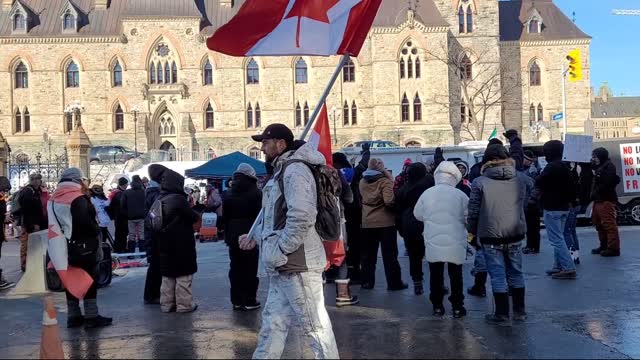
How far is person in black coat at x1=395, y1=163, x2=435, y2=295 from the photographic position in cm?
927

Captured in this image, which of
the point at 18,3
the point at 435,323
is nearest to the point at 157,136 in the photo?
the point at 18,3

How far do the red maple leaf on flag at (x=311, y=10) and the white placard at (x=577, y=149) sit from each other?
595 centimetres

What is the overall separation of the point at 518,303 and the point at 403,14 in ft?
147

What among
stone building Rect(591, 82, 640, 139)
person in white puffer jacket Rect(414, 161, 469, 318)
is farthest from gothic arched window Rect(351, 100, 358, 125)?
stone building Rect(591, 82, 640, 139)

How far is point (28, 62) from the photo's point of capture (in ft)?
168

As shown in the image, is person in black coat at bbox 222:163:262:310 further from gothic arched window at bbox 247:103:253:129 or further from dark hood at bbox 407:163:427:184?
gothic arched window at bbox 247:103:253:129

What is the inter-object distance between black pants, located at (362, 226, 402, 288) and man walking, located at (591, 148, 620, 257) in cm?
458

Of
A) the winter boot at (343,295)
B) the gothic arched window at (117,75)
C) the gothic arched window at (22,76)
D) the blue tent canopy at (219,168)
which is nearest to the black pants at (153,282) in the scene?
the winter boot at (343,295)

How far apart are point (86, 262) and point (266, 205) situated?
330 centimetres

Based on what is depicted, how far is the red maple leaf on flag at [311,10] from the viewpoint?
786 cm

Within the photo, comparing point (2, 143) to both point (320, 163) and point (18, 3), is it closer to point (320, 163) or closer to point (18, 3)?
point (320, 163)

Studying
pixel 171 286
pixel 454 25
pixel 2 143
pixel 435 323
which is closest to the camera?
pixel 435 323

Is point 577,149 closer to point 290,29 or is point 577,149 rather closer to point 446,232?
point 446,232

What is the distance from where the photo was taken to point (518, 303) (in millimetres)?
7457
